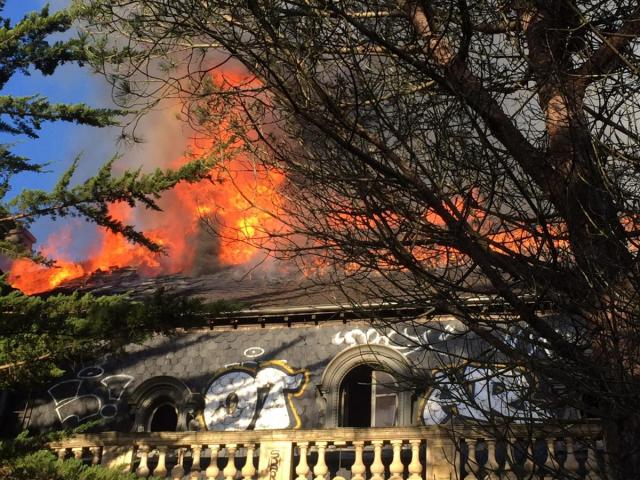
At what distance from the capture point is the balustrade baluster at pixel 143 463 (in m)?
11.1

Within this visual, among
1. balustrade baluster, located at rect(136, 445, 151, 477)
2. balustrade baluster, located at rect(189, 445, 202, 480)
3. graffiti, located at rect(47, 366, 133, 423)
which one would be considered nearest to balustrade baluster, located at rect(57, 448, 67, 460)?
balustrade baluster, located at rect(136, 445, 151, 477)

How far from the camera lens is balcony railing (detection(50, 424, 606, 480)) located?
32.0 ft

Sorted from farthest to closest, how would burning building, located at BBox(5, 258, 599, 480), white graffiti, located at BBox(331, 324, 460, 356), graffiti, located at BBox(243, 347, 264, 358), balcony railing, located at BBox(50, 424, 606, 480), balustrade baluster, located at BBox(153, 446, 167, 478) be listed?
graffiti, located at BBox(243, 347, 264, 358), white graffiti, located at BBox(331, 324, 460, 356), burning building, located at BBox(5, 258, 599, 480), balustrade baluster, located at BBox(153, 446, 167, 478), balcony railing, located at BBox(50, 424, 606, 480)

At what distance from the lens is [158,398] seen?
14430mm

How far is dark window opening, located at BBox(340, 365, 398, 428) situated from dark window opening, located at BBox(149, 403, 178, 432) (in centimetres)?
339

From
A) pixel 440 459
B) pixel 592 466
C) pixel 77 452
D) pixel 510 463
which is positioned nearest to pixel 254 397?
pixel 77 452

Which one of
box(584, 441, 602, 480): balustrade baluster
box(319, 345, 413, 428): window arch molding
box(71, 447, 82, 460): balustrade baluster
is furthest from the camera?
box(319, 345, 413, 428): window arch molding

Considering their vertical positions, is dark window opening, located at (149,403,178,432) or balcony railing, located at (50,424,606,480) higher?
dark window opening, located at (149,403,178,432)

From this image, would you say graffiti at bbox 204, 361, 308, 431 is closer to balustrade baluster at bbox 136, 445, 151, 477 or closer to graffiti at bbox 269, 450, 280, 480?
balustrade baluster at bbox 136, 445, 151, 477

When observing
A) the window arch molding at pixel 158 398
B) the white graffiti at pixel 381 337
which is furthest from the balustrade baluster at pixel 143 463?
the white graffiti at pixel 381 337

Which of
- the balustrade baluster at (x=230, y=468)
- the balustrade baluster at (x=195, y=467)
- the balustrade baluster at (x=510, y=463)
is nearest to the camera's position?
the balustrade baluster at (x=510, y=463)

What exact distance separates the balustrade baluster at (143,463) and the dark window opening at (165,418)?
10.3ft

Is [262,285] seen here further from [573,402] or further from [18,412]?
[573,402]

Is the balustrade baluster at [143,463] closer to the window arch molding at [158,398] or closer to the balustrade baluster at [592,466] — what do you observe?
the window arch molding at [158,398]
